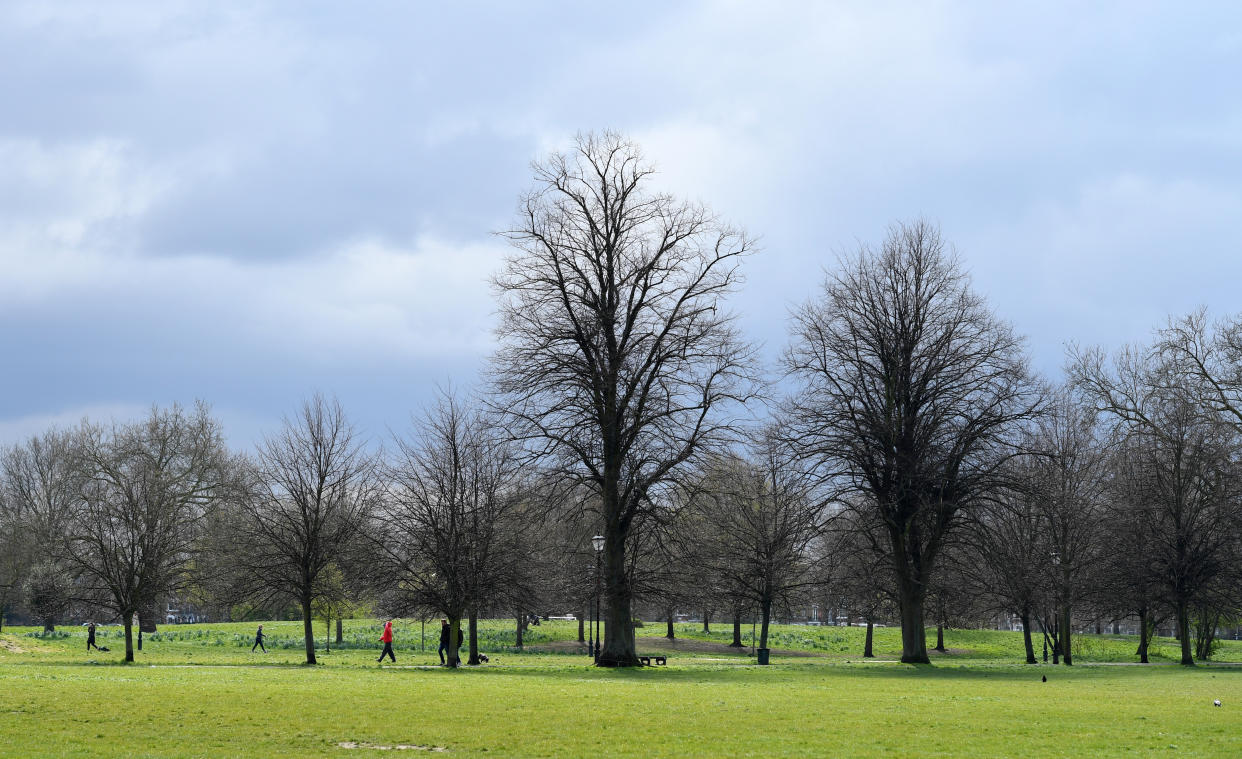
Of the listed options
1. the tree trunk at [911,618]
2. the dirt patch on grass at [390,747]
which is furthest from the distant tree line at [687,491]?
the dirt patch on grass at [390,747]

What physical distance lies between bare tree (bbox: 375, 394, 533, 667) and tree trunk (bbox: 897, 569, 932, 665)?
13.8 m

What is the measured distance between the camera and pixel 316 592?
38156 mm

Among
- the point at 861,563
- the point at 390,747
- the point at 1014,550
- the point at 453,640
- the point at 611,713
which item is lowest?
the point at 453,640

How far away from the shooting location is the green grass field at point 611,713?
14.0 m

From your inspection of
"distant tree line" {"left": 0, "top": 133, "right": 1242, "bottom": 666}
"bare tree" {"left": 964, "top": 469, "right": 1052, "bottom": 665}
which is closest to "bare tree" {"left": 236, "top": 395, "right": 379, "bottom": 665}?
"distant tree line" {"left": 0, "top": 133, "right": 1242, "bottom": 666}

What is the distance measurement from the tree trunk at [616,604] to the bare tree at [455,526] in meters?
2.95

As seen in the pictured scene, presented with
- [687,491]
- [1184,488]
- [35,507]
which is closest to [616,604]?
[687,491]

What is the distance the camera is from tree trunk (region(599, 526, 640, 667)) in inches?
1319

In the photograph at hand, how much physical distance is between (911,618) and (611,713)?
22.9 m

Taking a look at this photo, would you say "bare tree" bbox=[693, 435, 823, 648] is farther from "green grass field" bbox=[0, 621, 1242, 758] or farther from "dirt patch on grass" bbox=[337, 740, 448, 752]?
"dirt patch on grass" bbox=[337, 740, 448, 752]

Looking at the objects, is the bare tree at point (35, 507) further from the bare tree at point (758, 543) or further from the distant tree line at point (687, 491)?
the bare tree at point (758, 543)

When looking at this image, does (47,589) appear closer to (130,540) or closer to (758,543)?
(130,540)

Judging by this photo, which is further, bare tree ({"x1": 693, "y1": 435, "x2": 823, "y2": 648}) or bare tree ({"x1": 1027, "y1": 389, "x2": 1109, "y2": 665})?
bare tree ({"x1": 693, "y1": 435, "x2": 823, "y2": 648})

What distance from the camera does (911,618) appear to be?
37.9 meters
